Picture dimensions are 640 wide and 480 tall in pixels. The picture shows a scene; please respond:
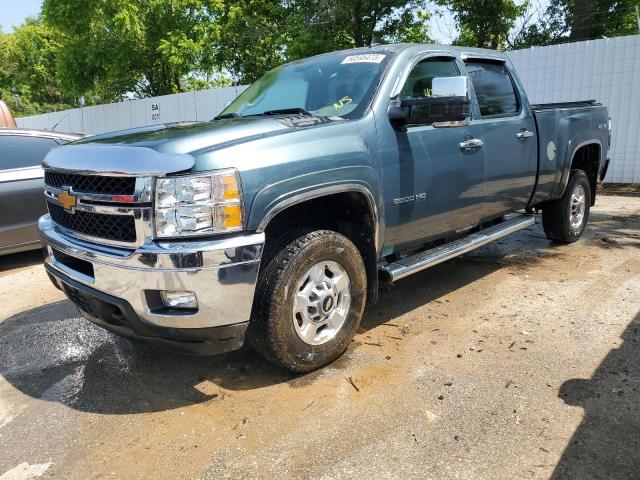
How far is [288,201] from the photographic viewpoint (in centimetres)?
279

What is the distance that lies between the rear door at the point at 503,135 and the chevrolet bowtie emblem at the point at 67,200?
9.78 feet

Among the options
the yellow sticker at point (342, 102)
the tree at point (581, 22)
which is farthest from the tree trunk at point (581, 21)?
the yellow sticker at point (342, 102)

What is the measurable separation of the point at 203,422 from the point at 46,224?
1765 mm

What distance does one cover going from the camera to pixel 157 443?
261cm

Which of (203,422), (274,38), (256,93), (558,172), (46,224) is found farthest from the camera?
(274,38)

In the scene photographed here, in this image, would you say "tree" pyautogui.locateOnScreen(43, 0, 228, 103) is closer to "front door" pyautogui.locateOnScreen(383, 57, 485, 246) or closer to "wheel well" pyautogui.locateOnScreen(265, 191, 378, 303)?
"front door" pyautogui.locateOnScreen(383, 57, 485, 246)

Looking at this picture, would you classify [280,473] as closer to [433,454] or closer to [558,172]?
[433,454]

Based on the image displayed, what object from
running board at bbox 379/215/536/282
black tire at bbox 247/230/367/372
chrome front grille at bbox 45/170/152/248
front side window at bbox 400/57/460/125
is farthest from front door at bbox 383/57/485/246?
chrome front grille at bbox 45/170/152/248

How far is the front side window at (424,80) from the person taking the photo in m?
3.42

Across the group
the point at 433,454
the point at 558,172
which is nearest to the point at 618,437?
the point at 433,454

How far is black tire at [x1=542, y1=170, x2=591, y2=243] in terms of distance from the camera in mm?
5754

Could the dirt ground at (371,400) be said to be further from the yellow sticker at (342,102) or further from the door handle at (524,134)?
the yellow sticker at (342,102)

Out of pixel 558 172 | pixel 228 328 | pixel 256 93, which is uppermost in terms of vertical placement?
pixel 256 93

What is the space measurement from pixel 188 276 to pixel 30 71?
41.1 meters
